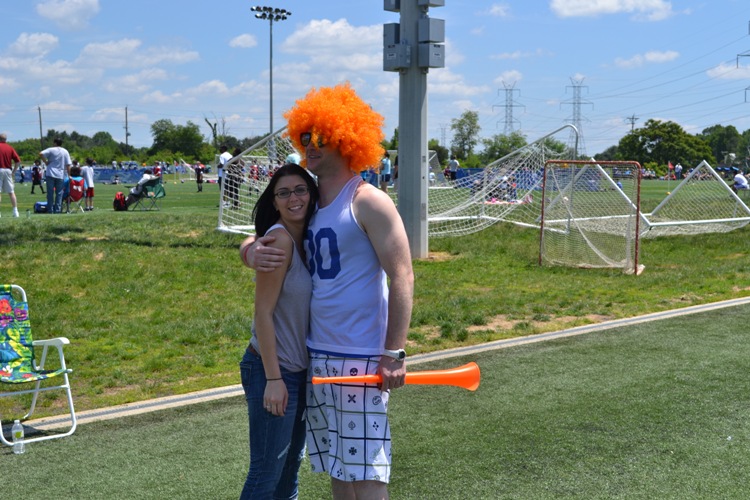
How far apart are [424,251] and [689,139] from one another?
99129 mm

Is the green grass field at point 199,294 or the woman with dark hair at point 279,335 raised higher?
the woman with dark hair at point 279,335

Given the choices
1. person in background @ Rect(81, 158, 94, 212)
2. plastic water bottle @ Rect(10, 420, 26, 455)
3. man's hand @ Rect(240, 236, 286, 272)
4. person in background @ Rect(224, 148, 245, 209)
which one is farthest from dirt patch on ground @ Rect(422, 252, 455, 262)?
person in background @ Rect(81, 158, 94, 212)

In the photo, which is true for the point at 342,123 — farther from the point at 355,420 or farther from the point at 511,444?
the point at 511,444

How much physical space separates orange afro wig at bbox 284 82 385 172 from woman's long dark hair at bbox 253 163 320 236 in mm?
145

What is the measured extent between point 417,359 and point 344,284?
4.60m

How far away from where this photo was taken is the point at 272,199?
3309 mm

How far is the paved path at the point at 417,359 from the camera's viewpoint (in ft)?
19.5

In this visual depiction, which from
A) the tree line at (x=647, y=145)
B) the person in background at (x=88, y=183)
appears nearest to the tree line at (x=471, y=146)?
the tree line at (x=647, y=145)

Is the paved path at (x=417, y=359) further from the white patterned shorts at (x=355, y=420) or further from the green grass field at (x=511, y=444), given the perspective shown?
the white patterned shorts at (x=355, y=420)

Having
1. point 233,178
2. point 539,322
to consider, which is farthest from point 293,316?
point 233,178

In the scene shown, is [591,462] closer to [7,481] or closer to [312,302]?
[312,302]

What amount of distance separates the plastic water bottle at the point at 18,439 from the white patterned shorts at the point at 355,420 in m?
2.89

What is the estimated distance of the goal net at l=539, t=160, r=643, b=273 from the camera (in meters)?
13.5

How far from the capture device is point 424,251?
45.8ft
